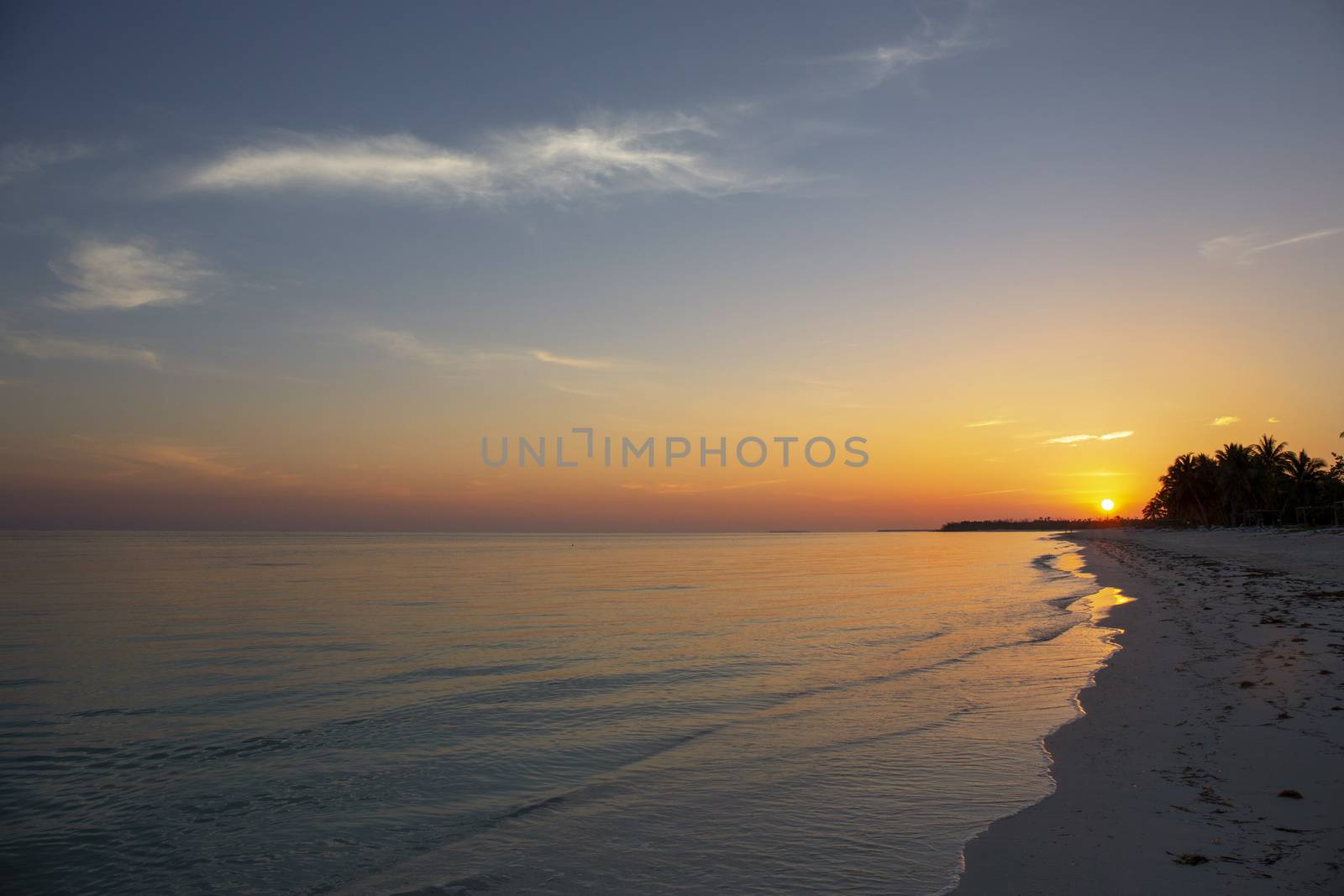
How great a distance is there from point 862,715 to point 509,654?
10.0 meters

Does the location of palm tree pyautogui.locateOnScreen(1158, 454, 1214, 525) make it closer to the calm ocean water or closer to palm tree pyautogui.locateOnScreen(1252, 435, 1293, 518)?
palm tree pyautogui.locateOnScreen(1252, 435, 1293, 518)

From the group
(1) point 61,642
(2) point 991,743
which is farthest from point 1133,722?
(1) point 61,642

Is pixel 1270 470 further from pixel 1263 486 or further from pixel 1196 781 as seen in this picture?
pixel 1196 781

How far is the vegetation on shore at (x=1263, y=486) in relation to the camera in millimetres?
107375

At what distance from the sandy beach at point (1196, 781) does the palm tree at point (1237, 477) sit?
125 meters

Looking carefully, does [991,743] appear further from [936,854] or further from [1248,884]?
[1248,884]

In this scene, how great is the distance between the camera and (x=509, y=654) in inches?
774

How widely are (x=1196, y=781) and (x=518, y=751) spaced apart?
28.5 ft

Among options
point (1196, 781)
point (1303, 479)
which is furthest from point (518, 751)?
point (1303, 479)

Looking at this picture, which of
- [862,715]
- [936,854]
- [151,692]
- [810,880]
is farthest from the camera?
[151,692]

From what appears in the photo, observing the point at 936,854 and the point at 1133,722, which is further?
the point at 1133,722

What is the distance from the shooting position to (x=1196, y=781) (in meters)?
8.41

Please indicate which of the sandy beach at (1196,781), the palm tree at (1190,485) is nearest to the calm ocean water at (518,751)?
the sandy beach at (1196,781)

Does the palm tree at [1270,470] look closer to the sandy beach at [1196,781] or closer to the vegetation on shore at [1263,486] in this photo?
the vegetation on shore at [1263,486]
